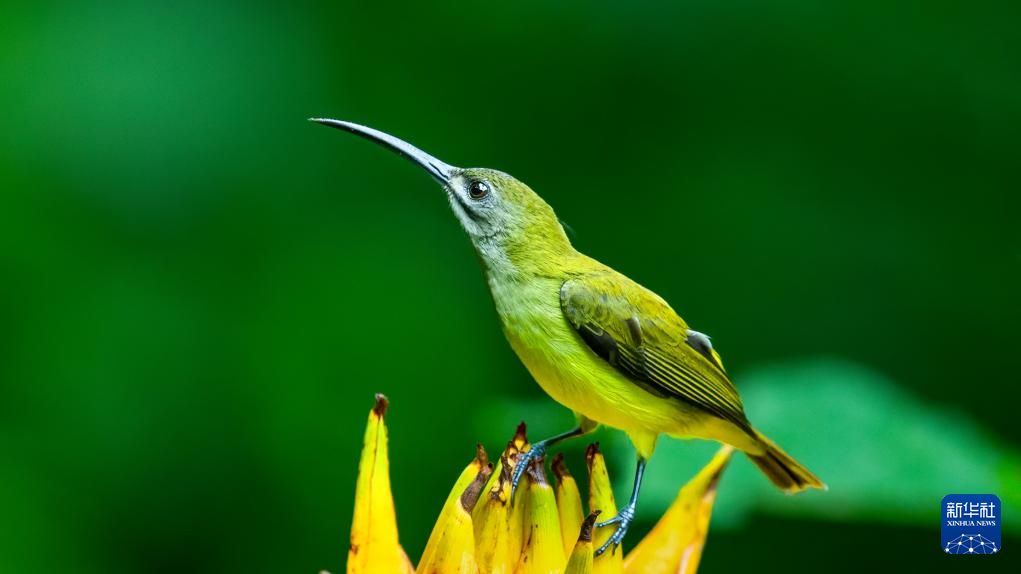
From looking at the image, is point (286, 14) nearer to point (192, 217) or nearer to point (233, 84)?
point (233, 84)

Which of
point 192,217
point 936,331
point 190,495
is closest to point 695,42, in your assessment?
point 936,331

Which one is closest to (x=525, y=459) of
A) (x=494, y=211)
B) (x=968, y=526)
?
(x=494, y=211)

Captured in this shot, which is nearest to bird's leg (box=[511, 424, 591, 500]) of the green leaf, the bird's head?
the bird's head

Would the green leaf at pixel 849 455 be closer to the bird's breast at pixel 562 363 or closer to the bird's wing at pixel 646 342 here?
the bird's wing at pixel 646 342

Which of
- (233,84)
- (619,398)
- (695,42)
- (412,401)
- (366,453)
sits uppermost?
(695,42)

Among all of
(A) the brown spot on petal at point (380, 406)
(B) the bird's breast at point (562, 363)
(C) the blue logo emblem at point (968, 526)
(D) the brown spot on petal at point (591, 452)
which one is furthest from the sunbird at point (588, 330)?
(C) the blue logo emblem at point (968, 526)

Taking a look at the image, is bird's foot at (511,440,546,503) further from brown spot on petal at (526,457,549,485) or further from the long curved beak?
the long curved beak

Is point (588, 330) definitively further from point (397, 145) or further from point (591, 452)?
point (397, 145)
